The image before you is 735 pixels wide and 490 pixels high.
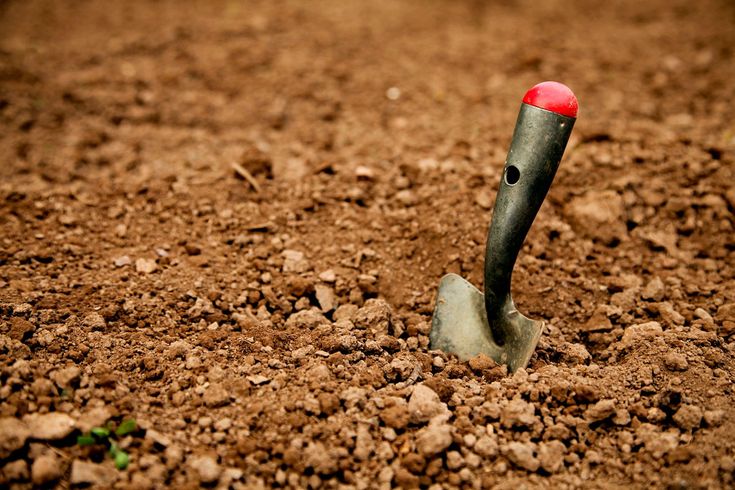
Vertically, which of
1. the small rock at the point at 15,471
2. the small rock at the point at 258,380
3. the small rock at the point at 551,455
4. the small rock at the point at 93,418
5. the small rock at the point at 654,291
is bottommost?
the small rock at the point at 15,471

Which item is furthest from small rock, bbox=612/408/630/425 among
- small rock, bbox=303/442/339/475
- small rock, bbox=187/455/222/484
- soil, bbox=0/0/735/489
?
small rock, bbox=187/455/222/484

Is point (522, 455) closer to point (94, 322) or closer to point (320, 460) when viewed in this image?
point (320, 460)

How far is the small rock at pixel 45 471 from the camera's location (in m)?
1.41

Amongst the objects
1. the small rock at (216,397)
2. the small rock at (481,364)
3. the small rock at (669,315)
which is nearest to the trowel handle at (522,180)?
the small rock at (481,364)

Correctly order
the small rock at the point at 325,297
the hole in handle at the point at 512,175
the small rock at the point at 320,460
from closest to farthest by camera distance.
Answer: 1. the small rock at the point at 320,460
2. the hole in handle at the point at 512,175
3. the small rock at the point at 325,297

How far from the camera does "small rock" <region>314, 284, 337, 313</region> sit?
6.83ft

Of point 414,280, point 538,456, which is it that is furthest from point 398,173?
point 538,456

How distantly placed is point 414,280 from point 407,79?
2.14 metres

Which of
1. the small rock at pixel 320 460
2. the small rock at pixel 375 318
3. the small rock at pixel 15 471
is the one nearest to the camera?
the small rock at pixel 15 471

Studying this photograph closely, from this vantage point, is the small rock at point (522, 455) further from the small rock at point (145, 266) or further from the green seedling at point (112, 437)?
the small rock at point (145, 266)

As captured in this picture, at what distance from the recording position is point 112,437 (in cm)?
154

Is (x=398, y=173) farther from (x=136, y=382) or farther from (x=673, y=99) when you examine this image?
(x=673, y=99)

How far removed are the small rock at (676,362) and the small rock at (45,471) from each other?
1788 mm

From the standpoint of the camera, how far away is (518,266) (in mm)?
2227
